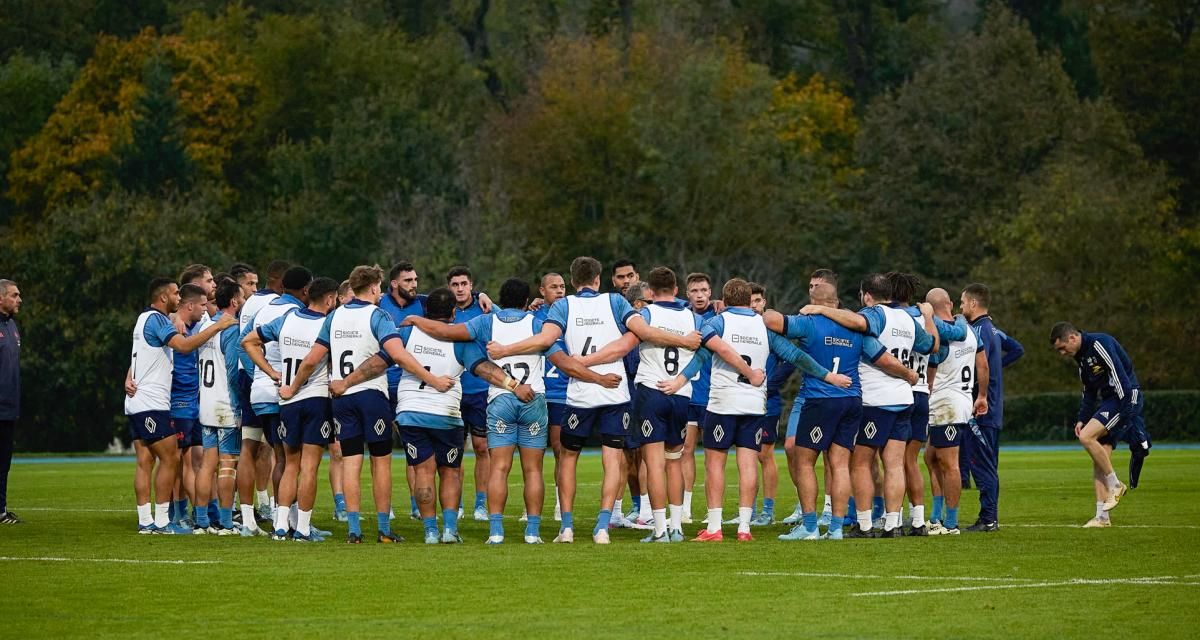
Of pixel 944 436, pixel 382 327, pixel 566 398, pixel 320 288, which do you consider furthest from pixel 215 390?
pixel 944 436

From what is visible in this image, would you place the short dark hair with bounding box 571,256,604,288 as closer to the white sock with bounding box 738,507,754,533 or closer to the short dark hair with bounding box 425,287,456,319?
the short dark hair with bounding box 425,287,456,319

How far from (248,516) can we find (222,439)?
2.68ft

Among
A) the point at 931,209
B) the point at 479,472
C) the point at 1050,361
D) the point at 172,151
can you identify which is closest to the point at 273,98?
the point at 172,151

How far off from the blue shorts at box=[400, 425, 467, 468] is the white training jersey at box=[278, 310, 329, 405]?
0.86 metres

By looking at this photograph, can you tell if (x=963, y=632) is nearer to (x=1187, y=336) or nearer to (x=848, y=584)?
(x=848, y=584)

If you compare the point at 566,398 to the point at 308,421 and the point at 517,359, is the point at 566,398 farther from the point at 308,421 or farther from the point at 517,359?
the point at 308,421

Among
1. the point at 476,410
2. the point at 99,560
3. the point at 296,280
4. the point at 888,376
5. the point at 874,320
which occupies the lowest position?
the point at 99,560

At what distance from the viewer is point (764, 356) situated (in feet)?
51.7

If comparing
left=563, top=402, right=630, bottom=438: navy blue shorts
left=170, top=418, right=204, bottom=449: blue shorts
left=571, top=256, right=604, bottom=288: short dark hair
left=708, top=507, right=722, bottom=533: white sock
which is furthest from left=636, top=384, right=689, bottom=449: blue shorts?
left=170, top=418, right=204, bottom=449: blue shorts

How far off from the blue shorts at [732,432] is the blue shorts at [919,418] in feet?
5.26

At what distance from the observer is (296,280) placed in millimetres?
16625

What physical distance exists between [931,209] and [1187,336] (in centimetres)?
1250

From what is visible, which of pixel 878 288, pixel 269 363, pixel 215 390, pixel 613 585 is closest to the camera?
pixel 613 585

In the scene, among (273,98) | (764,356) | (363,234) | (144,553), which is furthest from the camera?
(273,98)
